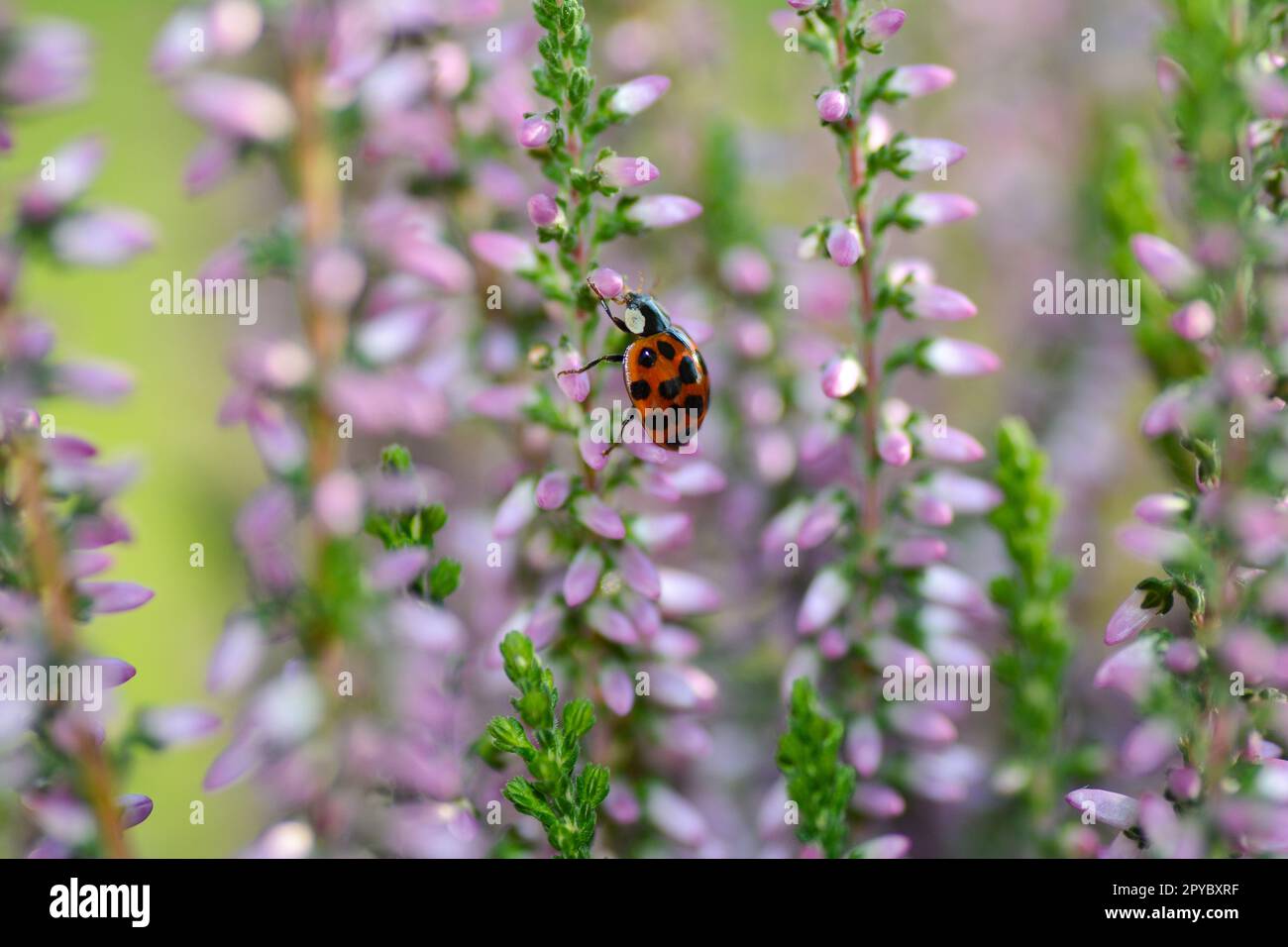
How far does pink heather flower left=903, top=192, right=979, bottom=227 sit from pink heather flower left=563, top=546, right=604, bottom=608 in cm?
40

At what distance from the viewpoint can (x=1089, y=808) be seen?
0.97 metres

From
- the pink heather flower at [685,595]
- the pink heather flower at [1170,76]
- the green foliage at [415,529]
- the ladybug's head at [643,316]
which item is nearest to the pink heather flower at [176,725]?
the green foliage at [415,529]

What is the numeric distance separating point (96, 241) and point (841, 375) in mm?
591

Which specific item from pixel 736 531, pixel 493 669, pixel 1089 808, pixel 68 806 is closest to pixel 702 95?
pixel 736 531

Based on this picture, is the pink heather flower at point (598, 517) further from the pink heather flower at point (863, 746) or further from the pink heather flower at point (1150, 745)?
the pink heather flower at point (1150, 745)

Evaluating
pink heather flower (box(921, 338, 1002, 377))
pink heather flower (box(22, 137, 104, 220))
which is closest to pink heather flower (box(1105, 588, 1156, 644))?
pink heather flower (box(921, 338, 1002, 377))

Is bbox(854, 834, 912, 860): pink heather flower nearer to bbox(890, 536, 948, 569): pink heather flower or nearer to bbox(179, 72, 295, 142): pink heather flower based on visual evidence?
bbox(890, 536, 948, 569): pink heather flower

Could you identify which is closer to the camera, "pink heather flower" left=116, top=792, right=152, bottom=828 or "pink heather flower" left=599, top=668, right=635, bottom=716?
"pink heather flower" left=116, top=792, right=152, bottom=828

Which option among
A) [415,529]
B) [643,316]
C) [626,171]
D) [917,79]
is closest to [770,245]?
[643,316]

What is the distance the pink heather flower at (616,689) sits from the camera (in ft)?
3.36

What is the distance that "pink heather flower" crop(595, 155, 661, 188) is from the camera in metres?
0.90

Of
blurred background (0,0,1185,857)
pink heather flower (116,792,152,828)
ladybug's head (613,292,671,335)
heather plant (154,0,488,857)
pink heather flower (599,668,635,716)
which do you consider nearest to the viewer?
heather plant (154,0,488,857)

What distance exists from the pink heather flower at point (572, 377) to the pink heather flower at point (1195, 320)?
466mm

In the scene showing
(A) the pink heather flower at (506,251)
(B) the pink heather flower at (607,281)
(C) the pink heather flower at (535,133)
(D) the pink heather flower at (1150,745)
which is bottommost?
(D) the pink heather flower at (1150,745)
